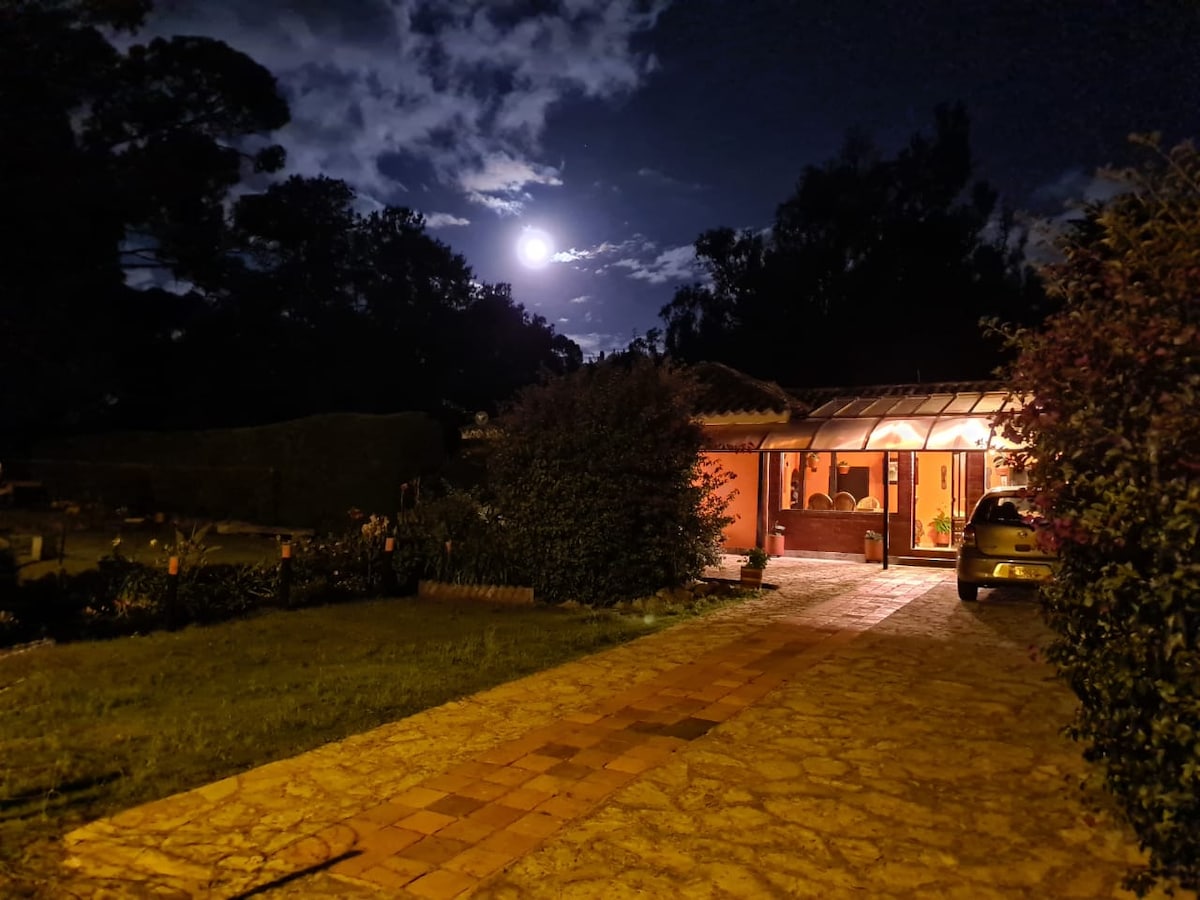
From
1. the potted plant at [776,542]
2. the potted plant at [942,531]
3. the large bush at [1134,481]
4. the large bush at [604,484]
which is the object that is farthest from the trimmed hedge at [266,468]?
the large bush at [1134,481]

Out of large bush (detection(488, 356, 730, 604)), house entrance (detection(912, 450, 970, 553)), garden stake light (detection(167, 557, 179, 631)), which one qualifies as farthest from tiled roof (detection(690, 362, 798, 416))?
garden stake light (detection(167, 557, 179, 631))

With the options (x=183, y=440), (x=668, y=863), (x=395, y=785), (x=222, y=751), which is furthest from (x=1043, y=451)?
(x=183, y=440)

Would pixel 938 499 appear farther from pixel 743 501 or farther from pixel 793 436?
pixel 743 501

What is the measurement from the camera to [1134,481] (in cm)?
319

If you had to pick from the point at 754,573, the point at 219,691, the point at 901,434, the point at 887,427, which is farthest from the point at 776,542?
the point at 219,691

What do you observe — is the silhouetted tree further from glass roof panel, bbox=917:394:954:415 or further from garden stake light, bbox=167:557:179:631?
glass roof panel, bbox=917:394:954:415

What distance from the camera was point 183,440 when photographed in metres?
17.0

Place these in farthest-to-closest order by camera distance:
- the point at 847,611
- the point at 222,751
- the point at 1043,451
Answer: the point at 847,611
the point at 222,751
the point at 1043,451

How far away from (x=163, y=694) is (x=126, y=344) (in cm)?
1876

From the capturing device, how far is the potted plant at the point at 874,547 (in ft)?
52.1

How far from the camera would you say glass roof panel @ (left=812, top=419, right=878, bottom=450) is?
15125mm

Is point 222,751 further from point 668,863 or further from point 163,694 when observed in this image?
point 668,863

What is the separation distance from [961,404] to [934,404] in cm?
46

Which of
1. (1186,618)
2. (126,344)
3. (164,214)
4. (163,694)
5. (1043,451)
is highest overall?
Answer: (164,214)
